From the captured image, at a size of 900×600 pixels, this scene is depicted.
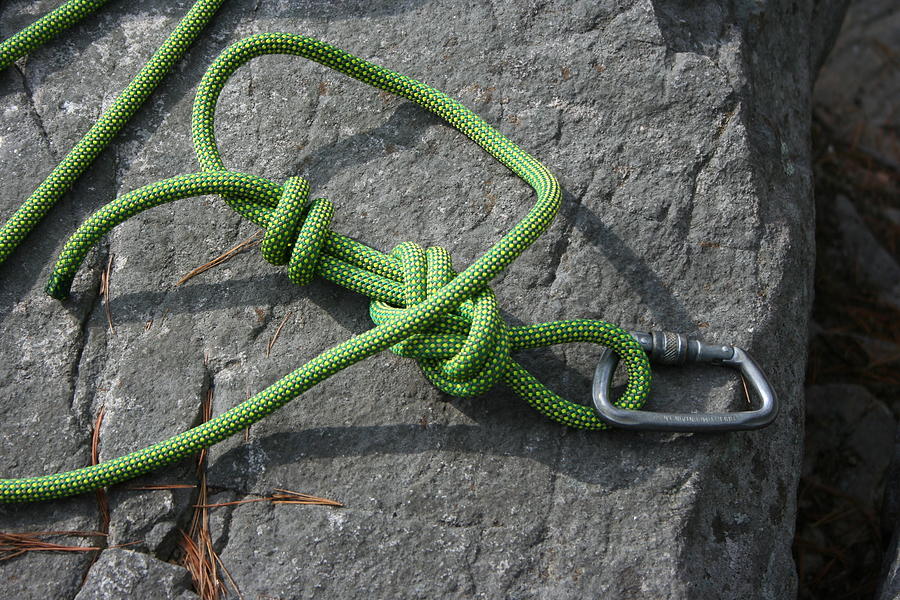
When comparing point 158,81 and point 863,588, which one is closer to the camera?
point 158,81

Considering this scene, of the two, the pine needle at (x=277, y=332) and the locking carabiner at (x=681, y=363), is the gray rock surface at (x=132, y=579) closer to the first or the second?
the pine needle at (x=277, y=332)

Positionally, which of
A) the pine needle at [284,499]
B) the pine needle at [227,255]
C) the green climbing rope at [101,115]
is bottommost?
the pine needle at [284,499]

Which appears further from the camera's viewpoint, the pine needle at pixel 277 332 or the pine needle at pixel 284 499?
the pine needle at pixel 277 332

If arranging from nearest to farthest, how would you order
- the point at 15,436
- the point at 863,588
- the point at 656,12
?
the point at 15,436 → the point at 656,12 → the point at 863,588

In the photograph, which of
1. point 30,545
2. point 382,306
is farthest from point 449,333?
point 30,545

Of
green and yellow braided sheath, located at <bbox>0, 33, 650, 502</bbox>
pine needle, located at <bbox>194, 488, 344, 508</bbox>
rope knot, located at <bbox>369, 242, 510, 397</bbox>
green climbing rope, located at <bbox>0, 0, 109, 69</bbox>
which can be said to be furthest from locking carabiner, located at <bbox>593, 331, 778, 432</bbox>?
green climbing rope, located at <bbox>0, 0, 109, 69</bbox>

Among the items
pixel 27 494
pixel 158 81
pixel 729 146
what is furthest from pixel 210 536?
pixel 729 146

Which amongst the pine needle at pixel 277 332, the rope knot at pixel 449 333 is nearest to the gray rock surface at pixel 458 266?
the pine needle at pixel 277 332

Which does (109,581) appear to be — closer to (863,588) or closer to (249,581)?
(249,581)
